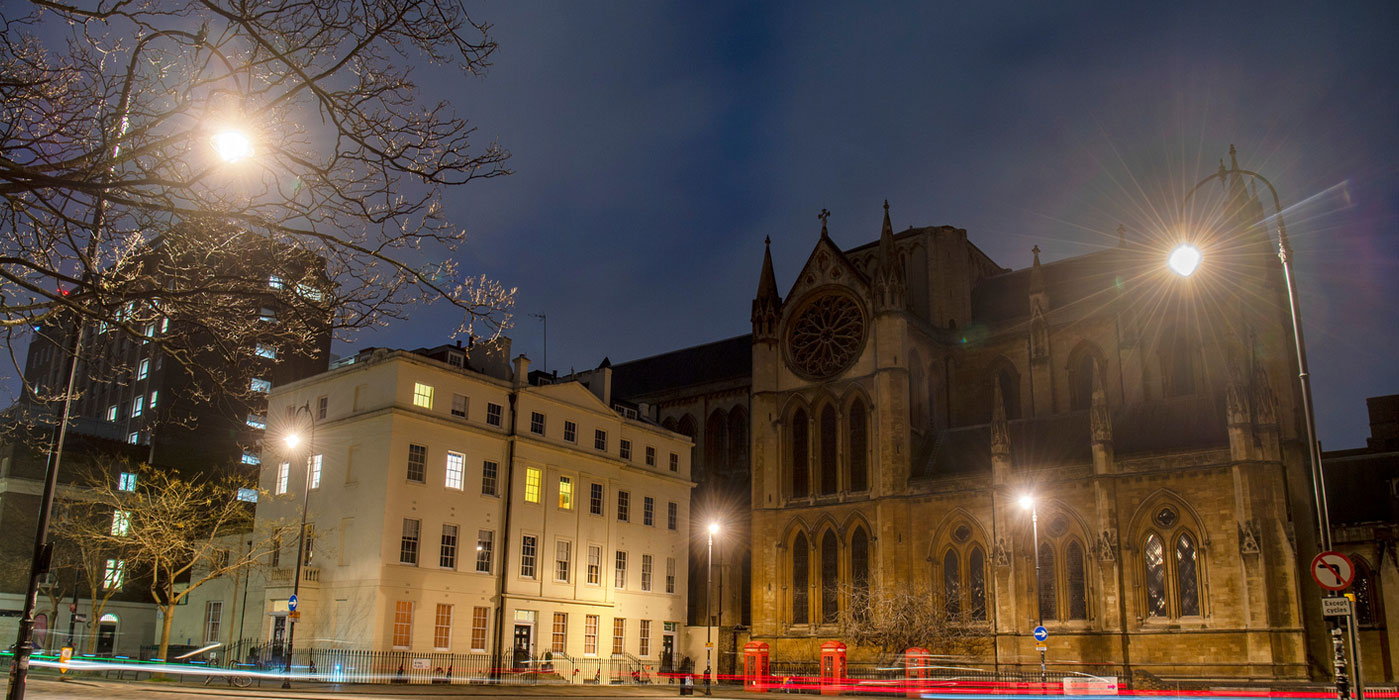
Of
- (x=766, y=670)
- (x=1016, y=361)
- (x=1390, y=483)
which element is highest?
(x=1016, y=361)

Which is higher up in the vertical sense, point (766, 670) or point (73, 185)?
point (73, 185)

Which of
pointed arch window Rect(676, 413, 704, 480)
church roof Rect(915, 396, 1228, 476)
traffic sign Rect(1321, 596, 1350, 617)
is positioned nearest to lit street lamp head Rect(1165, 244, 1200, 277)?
traffic sign Rect(1321, 596, 1350, 617)

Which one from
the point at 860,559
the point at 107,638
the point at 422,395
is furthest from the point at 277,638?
the point at 860,559

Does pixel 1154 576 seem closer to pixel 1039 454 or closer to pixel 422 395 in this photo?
pixel 1039 454

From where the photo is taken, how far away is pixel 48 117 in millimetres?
9391

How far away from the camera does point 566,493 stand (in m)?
42.8

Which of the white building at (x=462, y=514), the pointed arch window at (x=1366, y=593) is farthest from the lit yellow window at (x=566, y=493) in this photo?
the pointed arch window at (x=1366, y=593)

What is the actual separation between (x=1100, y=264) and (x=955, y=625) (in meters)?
21.5

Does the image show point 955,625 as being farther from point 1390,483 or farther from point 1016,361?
point 1390,483

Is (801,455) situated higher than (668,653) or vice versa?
(801,455)

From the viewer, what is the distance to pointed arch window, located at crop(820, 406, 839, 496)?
52031 millimetres

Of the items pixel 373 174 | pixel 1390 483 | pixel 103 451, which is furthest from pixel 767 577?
pixel 373 174

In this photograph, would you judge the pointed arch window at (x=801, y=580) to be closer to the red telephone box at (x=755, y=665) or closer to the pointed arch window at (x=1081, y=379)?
the red telephone box at (x=755, y=665)

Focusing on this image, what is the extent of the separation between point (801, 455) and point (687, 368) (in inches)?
638
